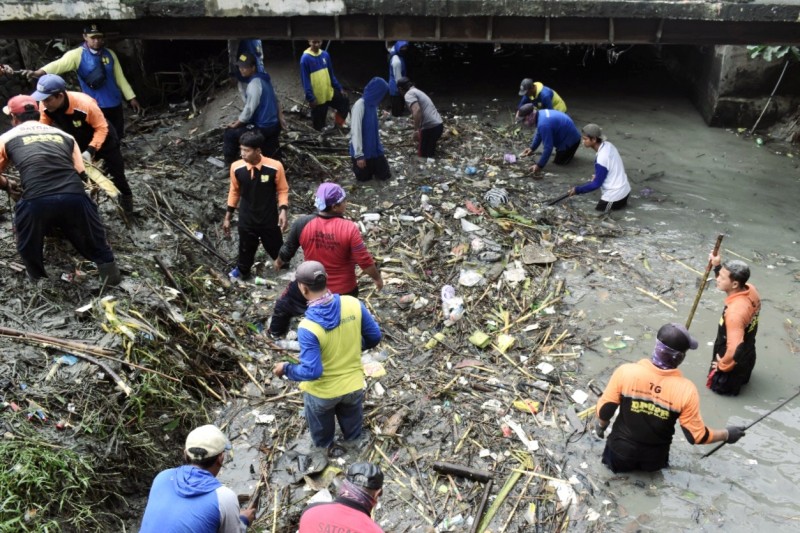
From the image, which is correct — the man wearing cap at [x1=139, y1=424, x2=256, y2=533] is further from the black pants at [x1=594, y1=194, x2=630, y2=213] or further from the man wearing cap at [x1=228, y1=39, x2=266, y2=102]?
the black pants at [x1=594, y1=194, x2=630, y2=213]

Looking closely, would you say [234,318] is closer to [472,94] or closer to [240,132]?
[240,132]

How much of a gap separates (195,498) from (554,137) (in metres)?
8.41

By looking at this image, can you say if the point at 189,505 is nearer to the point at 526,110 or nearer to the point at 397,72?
the point at 526,110

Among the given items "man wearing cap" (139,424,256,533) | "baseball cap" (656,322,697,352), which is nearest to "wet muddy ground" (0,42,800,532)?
"baseball cap" (656,322,697,352)

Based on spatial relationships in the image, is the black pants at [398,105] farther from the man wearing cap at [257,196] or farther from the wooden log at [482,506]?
the wooden log at [482,506]

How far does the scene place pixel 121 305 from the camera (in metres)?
5.59

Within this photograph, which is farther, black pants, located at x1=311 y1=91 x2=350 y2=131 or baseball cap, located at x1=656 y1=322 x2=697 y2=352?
black pants, located at x1=311 y1=91 x2=350 y2=131

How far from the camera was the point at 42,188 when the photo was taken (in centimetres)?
514

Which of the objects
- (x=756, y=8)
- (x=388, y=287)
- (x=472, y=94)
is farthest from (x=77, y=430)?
(x=472, y=94)

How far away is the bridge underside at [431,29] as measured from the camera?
8.96 metres

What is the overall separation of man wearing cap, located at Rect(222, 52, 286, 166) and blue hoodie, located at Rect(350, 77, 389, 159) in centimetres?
117

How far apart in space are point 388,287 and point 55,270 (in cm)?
358

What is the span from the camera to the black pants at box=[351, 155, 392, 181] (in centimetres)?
949

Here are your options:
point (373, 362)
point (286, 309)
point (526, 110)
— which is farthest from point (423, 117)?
point (286, 309)
